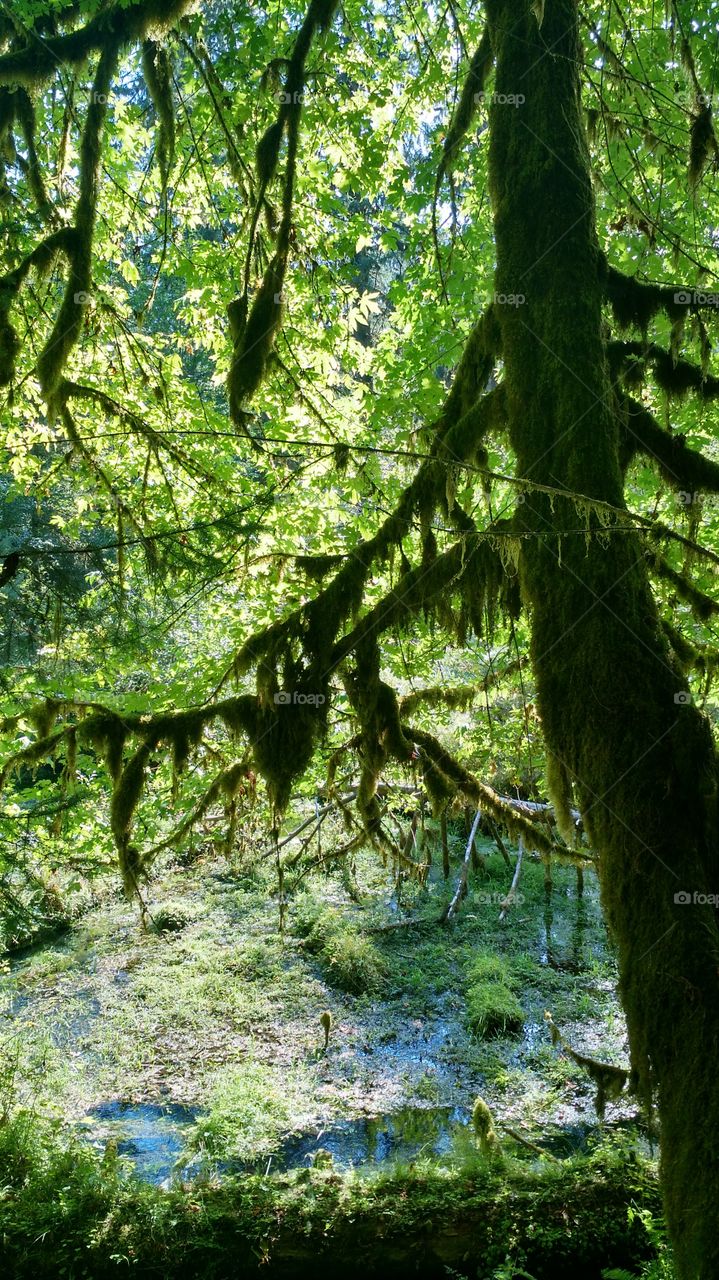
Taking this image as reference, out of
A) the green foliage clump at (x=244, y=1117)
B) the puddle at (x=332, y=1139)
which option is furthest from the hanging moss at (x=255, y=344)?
the green foliage clump at (x=244, y=1117)

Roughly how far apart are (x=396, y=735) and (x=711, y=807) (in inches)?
69.7

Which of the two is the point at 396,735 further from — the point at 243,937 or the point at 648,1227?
the point at 243,937

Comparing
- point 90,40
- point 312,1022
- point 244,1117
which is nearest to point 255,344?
point 90,40

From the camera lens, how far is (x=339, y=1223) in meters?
5.63

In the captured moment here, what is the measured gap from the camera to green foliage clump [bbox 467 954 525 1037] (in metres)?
9.57

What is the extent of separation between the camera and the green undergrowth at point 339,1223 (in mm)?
5332

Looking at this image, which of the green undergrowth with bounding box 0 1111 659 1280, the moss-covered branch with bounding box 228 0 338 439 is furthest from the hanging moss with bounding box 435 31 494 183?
the green undergrowth with bounding box 0 1111 659 1280

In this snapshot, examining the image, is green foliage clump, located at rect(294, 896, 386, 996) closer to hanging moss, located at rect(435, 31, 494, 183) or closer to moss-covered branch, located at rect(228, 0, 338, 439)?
moss-covered branch, located at rect(228, 0, 338, 439)

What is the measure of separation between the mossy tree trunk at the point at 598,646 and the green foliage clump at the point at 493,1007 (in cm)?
811

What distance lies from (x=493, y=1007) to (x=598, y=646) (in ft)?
28.2

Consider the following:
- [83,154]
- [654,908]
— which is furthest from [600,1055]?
[83,154]

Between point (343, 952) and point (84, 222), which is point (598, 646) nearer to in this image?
point (84, 222)

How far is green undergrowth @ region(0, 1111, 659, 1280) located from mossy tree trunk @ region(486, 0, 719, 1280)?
3931 mm

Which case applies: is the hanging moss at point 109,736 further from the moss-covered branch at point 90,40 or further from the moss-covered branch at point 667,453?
the moss-covered branch at point 90,40
